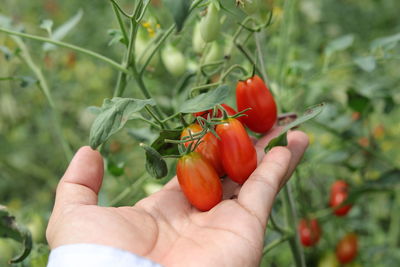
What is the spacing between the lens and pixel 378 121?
2.27m

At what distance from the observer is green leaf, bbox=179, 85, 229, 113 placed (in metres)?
0.90

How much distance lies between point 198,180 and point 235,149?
4.2 inches

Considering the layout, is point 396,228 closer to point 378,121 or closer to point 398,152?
point 398,152

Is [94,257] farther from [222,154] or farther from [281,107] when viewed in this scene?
[281,107]

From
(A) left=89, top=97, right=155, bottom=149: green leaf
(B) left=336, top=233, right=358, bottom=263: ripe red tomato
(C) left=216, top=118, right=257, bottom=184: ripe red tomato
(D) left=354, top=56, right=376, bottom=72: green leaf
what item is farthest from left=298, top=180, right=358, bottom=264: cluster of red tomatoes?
(A) left=89, top=97, right=155, bottom=149: green leaf

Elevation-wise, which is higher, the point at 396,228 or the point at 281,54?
the point at 281,54

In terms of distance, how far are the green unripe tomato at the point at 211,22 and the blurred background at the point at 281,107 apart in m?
0.20

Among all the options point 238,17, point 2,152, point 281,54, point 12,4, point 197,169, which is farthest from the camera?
point 12,4

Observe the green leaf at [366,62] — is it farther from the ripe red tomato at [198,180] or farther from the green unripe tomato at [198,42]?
the ripe red tomato at [198,180]

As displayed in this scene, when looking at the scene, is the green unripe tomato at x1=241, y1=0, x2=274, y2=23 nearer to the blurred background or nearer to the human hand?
the blurred background

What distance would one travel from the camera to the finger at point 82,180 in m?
0.98

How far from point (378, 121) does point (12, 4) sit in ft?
6.94

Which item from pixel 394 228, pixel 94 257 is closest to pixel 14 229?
pixel 94 257

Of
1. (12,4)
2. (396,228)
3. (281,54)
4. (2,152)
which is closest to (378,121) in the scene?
(396,228)
